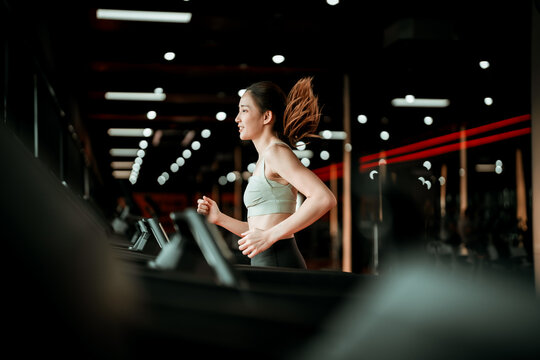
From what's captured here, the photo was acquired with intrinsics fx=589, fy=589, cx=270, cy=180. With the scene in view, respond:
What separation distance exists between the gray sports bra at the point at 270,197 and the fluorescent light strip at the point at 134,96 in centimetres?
816

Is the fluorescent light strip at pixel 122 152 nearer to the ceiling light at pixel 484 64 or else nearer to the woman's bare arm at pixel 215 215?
the ceiling light at pixel 484 64

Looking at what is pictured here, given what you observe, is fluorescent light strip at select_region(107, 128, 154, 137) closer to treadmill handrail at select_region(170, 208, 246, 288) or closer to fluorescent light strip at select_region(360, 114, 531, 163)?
fluorescent light strip at select_region(360, 114, 531, 163)

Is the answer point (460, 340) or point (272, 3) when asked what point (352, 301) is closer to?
point (460, 340)

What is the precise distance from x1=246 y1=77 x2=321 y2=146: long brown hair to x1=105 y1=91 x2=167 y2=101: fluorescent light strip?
8.03m

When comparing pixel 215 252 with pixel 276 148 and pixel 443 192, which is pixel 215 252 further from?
pixel 443 192

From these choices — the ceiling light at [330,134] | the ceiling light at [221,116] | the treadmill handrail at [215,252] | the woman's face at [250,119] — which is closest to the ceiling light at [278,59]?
the ceiling light at [330,134]

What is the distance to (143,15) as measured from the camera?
6.39 metres

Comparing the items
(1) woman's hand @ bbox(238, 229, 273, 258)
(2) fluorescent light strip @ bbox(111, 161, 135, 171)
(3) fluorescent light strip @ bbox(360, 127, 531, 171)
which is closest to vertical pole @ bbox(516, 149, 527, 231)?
(3) fluorescent light strip @ bbox(360, 127, 531, 171)

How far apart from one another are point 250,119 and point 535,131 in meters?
2.42

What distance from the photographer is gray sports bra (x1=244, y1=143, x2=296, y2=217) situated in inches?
82.6

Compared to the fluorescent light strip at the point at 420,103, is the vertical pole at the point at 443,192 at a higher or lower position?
lower

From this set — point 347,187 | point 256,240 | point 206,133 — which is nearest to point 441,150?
point 347,187

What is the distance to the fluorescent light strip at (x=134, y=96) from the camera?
10009 mm

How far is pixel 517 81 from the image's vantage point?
227 inches
